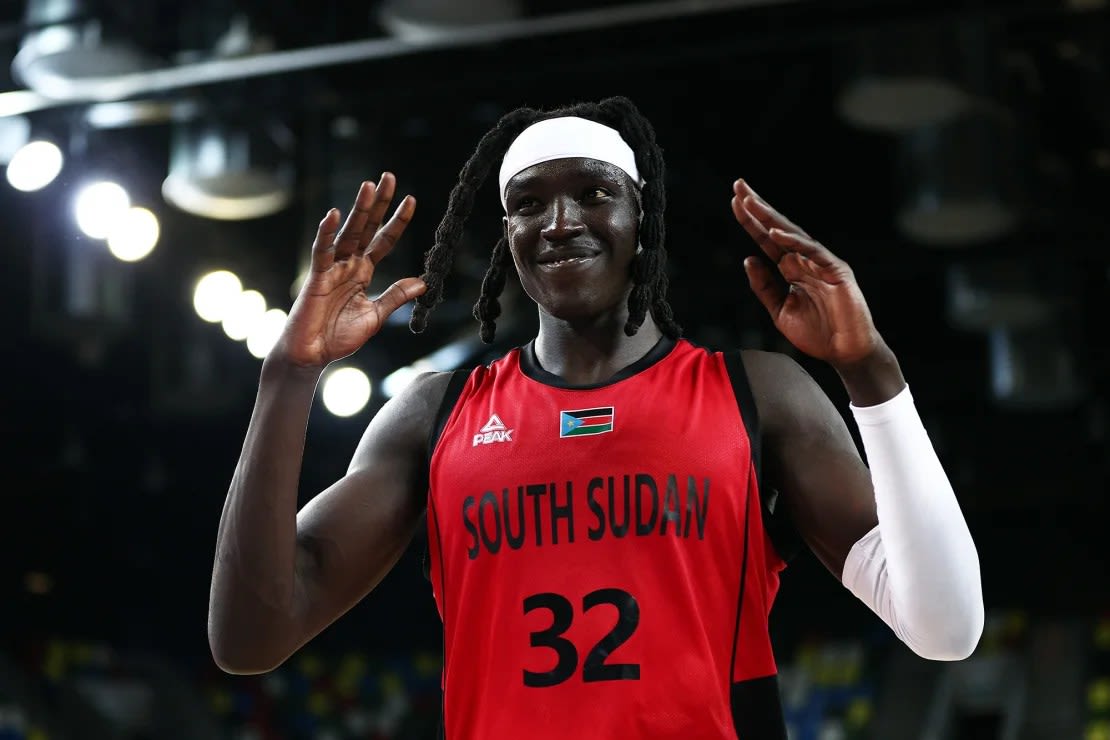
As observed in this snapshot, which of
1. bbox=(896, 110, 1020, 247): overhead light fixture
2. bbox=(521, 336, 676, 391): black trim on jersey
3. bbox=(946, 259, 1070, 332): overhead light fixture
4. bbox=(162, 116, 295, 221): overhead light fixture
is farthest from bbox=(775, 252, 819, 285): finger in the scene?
bbox=(946, 259, 1070, 332): overhead light fixture

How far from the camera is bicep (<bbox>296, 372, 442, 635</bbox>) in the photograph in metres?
2.32

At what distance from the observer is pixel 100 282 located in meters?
7.37

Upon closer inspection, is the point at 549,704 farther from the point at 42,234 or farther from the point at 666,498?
the point at 42,234

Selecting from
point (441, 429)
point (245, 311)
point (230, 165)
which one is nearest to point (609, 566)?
point (441, 429)

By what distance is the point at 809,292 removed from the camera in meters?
2.06

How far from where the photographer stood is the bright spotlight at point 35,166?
256 inches

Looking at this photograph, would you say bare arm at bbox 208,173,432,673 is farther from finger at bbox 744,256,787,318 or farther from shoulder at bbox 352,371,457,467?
finger at bbox 744,256,787,318

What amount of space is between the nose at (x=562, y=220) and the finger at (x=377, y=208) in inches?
10.6

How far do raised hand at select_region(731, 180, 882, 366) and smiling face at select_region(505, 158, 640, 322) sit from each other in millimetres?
351

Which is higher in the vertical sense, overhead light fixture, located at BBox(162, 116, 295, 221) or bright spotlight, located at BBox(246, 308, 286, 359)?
overhead light fixture, located at BBox(162, 116, 295, 221)

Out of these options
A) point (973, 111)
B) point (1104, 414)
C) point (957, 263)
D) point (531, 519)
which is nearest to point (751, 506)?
point (531, 519)

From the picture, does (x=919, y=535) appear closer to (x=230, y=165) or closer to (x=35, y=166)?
(x=230, y=165)

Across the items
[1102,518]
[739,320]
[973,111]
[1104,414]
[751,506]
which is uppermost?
[973,111]

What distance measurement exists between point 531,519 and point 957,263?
5.63 m
